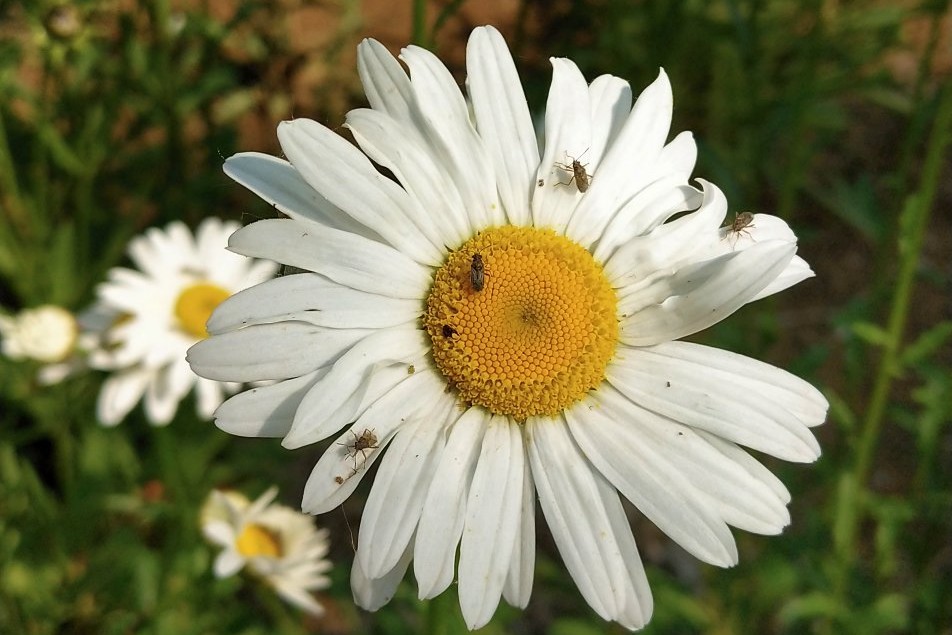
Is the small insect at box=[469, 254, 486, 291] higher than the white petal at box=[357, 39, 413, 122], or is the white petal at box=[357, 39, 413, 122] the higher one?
the white petal at box=[357, 39, 413, 122]

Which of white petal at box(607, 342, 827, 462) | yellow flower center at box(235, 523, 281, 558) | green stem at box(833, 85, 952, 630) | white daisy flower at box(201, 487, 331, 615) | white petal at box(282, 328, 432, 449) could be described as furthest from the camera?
yellow flower center at box(235, 523, 281, 558)

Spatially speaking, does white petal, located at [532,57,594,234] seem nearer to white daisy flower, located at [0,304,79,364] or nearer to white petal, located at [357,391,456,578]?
white petal, located at [357,391,456,578]

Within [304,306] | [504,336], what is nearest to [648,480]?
[504,336]

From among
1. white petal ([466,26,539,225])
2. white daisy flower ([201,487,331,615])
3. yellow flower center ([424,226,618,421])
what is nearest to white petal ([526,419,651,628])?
yellow flower center ([424,226,618,421])

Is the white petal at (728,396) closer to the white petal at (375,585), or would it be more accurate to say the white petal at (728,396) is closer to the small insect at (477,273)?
the small insect at (477,273)

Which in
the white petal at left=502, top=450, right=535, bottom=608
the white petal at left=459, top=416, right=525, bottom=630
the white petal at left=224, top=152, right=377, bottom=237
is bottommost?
the white petal at left=502, top=450, right=535, bottom=608

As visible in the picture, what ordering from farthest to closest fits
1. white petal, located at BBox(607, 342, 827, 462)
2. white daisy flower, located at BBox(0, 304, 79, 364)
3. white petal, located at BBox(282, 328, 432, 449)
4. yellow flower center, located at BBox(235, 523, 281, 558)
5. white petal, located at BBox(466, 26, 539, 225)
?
white daisy flower, located at BBox(0, 304, 79, 364), yellow flower center, located at BBox(235, 523, 281, 558), white petal, located at BBox(466, 26, 539, 225), white petal, located at BBox(607, 342, 827, 462), white petal, located at BBox(282, 328, 432, 449)

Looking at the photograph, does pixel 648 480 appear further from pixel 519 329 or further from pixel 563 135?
pixel 563 135

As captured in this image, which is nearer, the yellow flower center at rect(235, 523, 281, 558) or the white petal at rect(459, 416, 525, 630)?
the white petal at rect(459, 416, 525, 630)
